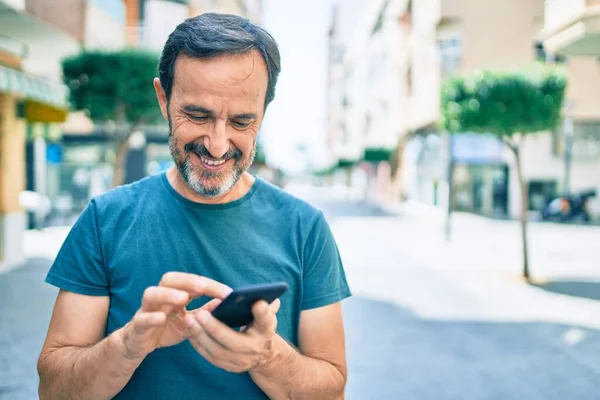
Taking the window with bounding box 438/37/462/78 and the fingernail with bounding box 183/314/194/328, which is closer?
the fingernail with bounding box 183/314/194/328

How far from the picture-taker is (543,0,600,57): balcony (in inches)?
380

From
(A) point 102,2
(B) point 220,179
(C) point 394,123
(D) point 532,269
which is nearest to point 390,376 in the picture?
(B) point 220,179

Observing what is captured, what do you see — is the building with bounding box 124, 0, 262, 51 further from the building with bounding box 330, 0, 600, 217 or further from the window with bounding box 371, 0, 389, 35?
the window with bounding box 371, 0, 389, 35

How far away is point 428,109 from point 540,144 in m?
5.32

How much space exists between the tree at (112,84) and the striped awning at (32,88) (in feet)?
1.32

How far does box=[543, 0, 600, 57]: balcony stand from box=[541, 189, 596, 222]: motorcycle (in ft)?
54.8

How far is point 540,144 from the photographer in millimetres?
30219

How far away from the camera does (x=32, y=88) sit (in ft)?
38.4

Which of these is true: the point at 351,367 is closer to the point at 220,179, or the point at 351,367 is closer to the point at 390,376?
the point at 390,376

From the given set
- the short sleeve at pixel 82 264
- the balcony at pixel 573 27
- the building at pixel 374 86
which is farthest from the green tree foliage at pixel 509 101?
the building at pixel 374 86

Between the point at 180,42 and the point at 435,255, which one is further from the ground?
the point at 180,42

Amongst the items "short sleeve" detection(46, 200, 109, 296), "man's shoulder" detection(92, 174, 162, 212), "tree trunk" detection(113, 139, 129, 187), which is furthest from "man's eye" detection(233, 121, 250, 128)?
"tree trunk" detection(113, 139, 129, 187)

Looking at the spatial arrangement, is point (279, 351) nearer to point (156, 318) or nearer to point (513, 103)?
point (156, 318)

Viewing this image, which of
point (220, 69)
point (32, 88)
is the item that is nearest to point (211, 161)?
point (220, 69)
